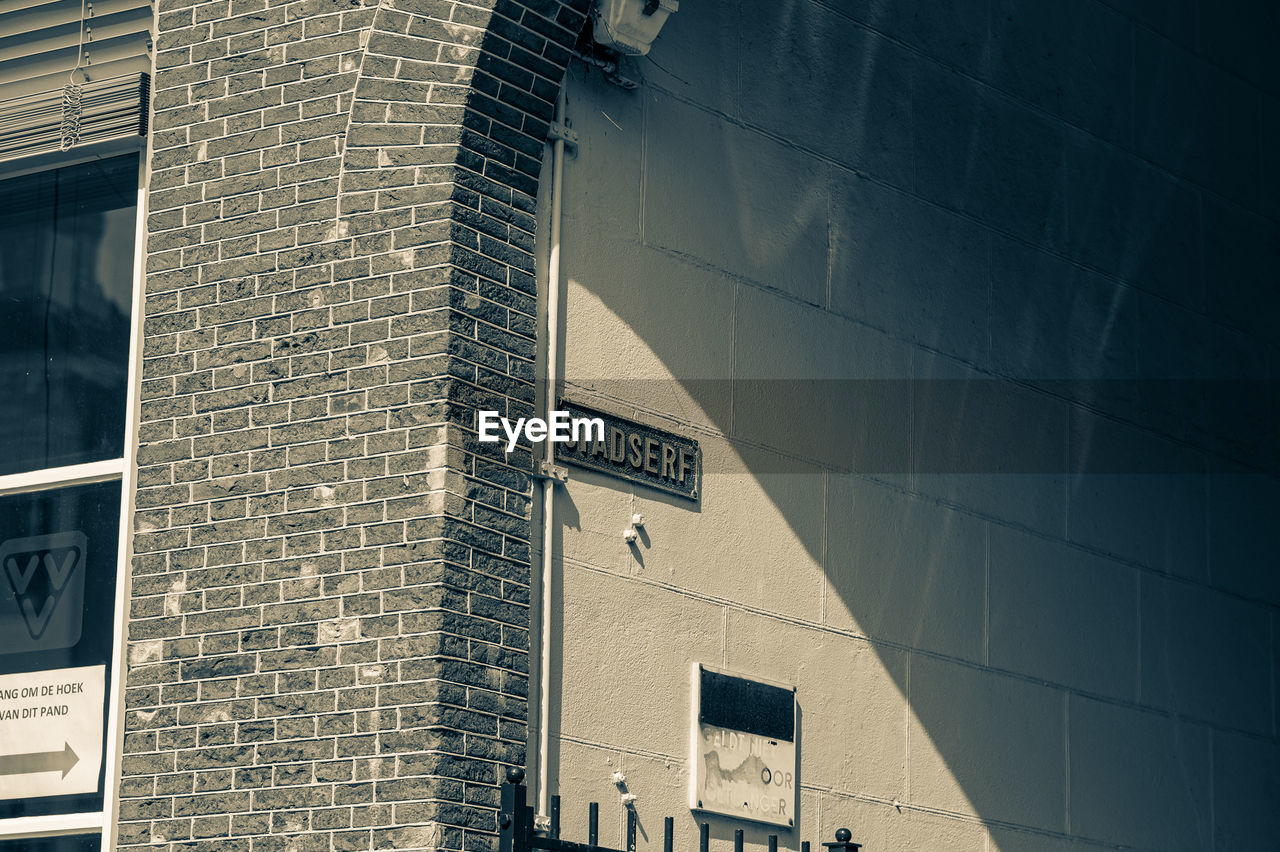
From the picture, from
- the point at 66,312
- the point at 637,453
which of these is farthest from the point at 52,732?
the point at 637,453

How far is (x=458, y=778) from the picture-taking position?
20.0 ft

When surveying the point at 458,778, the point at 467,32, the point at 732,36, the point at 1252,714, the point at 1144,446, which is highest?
the point at 732,36

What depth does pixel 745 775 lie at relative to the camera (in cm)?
752

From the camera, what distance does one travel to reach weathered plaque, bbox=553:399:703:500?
7.14m

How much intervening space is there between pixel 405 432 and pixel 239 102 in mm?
1632

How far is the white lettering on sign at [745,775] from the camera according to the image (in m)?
7.36

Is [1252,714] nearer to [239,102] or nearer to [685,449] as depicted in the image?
[685,449]

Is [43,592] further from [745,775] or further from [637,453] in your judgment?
[745,775]

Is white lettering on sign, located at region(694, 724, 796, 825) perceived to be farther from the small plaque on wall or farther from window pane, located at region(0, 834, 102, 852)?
window pane, located at region(0, 834, 102, 852)

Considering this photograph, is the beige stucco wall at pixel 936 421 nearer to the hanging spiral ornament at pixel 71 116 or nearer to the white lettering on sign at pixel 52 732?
the white lettering on sign at pixel 52 732

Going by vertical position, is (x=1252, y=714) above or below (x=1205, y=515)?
below

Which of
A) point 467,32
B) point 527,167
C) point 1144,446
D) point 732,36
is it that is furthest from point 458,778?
point 1144,446

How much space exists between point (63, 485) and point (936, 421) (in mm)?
4130

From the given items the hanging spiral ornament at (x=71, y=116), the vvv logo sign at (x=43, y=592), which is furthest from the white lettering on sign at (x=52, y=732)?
the hanging spiral ornament at (x=71, y=116)
